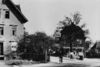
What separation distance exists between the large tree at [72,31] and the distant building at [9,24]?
29315 millimetres

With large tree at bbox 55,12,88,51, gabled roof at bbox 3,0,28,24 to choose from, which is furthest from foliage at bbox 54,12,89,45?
gabled roof at bbox 3,0,28,24

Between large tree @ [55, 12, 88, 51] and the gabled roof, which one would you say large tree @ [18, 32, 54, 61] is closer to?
the gabled roof

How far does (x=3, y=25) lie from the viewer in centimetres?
4600

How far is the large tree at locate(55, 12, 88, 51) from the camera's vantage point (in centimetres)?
7481

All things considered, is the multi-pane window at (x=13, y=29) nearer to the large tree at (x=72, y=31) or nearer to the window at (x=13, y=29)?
the window at (x=13, y=29)

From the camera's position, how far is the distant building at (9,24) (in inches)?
1801

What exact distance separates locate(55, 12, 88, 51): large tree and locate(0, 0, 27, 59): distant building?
29.3m

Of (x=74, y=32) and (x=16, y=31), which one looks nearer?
(x=16, y=31)

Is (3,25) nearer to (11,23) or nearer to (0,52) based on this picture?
(11,23)

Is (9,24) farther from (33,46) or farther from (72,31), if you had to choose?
(72,31)

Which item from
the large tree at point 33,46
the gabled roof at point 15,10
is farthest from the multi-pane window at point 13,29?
the large tree at point 33,46

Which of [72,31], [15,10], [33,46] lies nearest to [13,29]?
[15,10]

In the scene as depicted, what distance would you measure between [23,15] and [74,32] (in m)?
32.7

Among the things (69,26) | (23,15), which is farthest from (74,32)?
(23,15)
